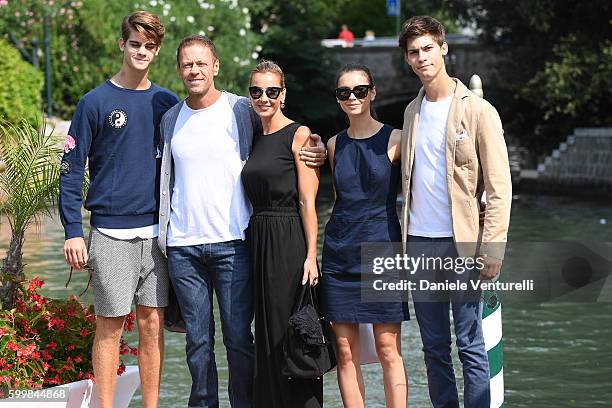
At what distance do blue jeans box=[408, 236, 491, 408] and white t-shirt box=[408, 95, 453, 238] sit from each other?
0.18 feet

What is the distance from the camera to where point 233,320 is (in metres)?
5.13

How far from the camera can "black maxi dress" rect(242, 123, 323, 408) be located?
5.03 meters

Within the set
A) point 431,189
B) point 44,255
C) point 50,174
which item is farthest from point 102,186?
point 44,255

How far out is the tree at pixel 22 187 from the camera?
555 centimetres

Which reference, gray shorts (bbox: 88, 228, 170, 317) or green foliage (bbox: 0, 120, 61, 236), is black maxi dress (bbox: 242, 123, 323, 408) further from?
green foliage (bbox: 0, 120, 61, 236)

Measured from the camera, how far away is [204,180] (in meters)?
5.02

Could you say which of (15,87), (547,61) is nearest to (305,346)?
(15,87)

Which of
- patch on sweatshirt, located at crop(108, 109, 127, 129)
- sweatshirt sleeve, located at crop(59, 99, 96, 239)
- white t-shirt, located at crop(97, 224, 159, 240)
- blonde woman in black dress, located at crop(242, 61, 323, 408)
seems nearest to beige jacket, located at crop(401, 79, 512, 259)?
blonde woman in black dress, located at crop(242, 61, 323, 408)

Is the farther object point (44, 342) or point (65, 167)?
point (44, 342)

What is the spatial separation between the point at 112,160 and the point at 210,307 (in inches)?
31.0

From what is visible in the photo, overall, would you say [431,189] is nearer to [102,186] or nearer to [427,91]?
[427,91]

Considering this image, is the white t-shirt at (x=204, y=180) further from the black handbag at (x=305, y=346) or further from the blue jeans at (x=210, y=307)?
the black handbag at (x=305, y=346)

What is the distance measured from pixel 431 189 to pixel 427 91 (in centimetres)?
42

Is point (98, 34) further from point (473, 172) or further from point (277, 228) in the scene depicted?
point (473, 172)
